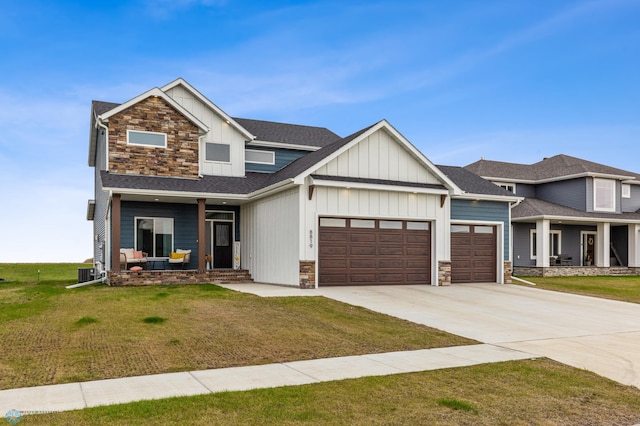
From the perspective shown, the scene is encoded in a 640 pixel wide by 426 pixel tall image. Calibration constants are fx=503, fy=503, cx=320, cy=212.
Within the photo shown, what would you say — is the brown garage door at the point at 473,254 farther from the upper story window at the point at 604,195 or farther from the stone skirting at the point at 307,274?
the upper story window at the point at 604,195

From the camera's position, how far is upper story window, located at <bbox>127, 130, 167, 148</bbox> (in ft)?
65.3

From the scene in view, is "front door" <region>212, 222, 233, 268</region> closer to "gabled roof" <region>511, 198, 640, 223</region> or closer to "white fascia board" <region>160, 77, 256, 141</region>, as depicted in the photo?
"white fascia board" <region>160, 77, 256, 141</region>

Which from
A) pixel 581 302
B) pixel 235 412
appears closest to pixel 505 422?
pixel 235 412

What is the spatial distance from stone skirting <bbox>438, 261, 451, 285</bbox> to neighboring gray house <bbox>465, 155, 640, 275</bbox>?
1171 cm

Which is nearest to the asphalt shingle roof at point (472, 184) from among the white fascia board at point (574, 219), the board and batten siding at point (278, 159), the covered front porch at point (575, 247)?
the white fascia board at point (574, 219)

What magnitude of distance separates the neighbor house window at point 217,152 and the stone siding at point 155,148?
0.88 metres

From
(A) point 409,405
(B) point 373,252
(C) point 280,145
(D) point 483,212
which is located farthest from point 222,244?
(A) point 409,405

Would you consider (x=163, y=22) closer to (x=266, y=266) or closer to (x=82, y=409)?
(x=266, y=266)

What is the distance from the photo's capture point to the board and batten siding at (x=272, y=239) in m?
17.2

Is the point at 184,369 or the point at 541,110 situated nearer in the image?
the point at 184,369

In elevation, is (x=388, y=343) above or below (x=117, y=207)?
below

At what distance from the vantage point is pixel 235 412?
5312 mm

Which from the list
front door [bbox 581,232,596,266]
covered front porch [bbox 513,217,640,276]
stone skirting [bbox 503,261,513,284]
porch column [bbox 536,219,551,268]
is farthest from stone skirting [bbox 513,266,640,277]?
stone skirting [bbox 503,261,513,284]

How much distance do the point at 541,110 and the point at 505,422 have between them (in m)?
24.4
